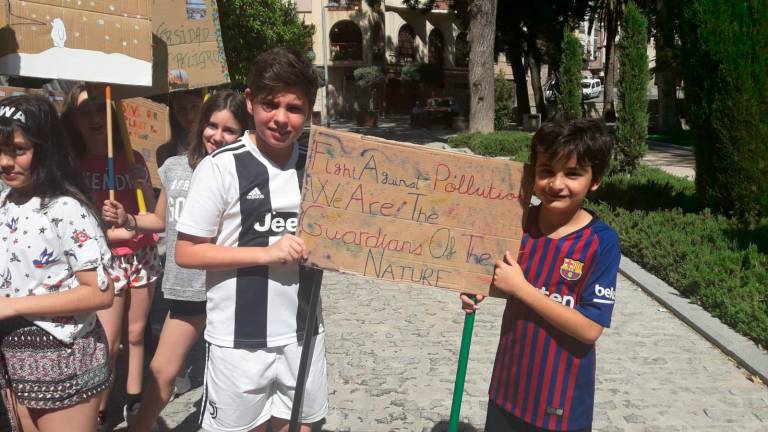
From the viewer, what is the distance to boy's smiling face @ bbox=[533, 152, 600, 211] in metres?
2.25

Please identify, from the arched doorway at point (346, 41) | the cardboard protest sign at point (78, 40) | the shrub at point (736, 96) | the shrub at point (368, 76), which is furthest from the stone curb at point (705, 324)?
the arched doorway at point (346, 41)

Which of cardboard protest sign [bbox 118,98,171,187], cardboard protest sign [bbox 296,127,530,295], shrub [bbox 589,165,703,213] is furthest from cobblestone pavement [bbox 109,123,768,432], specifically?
shrub [bbox 589,165,703,213]

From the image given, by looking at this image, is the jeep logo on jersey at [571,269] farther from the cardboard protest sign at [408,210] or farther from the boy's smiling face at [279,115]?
the boy's smiling face at [279,115]

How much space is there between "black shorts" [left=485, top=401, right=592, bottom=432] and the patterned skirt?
1.46 meters

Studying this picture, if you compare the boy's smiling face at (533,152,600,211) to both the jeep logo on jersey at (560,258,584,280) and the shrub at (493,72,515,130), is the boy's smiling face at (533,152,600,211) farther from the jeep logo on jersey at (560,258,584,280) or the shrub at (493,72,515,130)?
the shrub at (493,72,515,130)

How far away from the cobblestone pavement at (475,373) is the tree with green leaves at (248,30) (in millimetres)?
13458

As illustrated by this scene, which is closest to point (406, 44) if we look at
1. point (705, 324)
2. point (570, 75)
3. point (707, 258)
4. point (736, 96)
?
point (570, 75)

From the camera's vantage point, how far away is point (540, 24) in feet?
105

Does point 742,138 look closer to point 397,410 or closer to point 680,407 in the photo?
point 680,407

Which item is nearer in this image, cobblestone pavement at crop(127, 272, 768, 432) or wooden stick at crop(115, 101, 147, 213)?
wooden stick at crop(115, 101, 147, 213)

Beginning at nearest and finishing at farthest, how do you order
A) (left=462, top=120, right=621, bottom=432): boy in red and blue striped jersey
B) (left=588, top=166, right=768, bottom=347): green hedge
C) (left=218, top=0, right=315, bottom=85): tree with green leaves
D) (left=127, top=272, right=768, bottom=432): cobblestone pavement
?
1. (left=462, top=120, right=621, bottom=432): boy in red and blue striped jersey
2. (left=127, top=272, right=768, bottom=432): cobblestone pavement
3. (left=588, top=166, right=768, bottom=347): green hedge
4. (left=218, top=0, right=315, bottom=85): tree with green leaves

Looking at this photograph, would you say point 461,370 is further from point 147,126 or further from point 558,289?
point 147,126

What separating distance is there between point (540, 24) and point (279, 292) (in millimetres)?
31849

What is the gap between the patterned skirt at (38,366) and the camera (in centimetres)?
230
